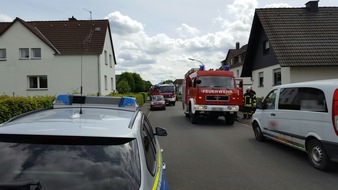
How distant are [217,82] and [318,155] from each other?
864 cm

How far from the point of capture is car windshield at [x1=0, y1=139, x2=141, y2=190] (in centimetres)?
210

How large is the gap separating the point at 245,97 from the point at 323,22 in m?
10.8

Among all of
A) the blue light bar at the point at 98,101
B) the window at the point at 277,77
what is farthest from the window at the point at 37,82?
the blue light bar at the point at 98,101

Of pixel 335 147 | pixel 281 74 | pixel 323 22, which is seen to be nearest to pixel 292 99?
pixel 335 147

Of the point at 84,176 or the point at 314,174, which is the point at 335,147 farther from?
the point at 84,176

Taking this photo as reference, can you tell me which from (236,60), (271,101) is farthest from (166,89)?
(271,101)

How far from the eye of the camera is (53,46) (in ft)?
88.7

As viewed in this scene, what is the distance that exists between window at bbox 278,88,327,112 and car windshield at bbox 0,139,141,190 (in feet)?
16.9

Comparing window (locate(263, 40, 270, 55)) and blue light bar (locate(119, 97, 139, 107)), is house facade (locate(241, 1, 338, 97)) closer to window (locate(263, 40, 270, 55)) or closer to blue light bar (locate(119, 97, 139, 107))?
window (locate(263, 40, 270, 55))

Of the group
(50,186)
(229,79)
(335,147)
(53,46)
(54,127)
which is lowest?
(335,147)

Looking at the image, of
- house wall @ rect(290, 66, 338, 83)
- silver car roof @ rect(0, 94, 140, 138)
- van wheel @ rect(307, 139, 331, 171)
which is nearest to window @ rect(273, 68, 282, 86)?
house wall @ rect(290, 66, 338, 83)

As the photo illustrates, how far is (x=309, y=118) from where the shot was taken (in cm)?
648

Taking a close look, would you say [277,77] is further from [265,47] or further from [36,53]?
[36,53]

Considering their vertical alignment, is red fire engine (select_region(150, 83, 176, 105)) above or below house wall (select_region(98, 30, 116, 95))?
below
